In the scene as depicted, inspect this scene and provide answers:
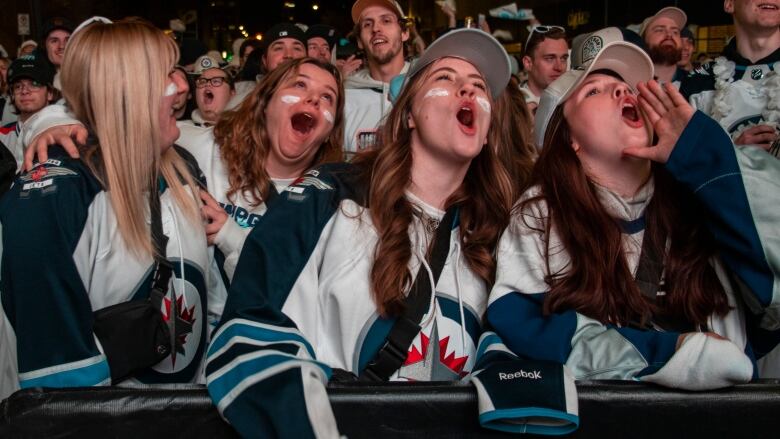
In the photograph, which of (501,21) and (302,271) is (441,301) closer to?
(302,271)

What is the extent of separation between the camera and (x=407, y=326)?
247 centimetres

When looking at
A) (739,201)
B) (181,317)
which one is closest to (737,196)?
(739,201)

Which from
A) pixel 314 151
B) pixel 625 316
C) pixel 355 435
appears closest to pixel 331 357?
pixel 355 435

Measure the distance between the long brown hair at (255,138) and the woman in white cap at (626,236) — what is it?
5.09 feet

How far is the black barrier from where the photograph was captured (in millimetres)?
1728

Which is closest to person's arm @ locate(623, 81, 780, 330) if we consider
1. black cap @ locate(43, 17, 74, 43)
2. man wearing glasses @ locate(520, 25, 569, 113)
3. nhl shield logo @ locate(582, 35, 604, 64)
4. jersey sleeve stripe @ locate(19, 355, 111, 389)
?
nhl shield logo @ locate(582, 35, 604, 64)

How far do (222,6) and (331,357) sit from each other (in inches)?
840

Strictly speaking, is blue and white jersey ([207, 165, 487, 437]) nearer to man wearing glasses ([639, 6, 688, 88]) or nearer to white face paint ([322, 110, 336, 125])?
white face paint ([322, 110, 336, 125])

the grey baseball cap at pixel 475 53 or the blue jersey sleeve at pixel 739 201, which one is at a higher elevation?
the grey baseball cap at pixel 475 53

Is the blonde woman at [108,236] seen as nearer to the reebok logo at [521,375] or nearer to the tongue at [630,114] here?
the reebok logo at [521,375]

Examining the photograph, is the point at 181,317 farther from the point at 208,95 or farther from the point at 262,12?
the point at 262,12

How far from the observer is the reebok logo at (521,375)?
6.18 ft

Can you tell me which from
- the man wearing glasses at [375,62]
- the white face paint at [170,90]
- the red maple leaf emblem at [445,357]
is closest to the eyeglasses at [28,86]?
the man wearing glasses at [375,62]

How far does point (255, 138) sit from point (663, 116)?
2.16 metres
